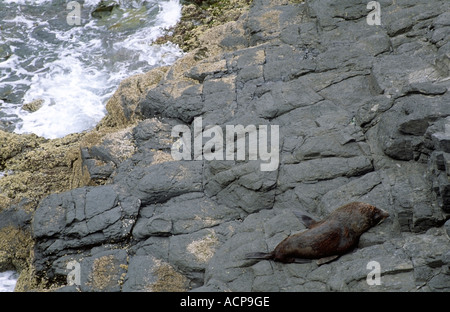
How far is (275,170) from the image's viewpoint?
697 centimetres

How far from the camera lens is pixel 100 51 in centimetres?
1396

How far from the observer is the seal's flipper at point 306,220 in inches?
239

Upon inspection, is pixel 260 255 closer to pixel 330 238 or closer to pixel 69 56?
pixel 330 238

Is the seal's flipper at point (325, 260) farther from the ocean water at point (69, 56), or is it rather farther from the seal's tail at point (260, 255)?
the ocean water at point (69, 56)

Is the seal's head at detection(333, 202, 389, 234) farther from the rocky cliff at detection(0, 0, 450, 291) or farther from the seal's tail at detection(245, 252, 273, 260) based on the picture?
the seal's tail at detection(245, 252, 273, 260)

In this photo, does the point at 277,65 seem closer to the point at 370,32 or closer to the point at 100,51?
the point at 370,32

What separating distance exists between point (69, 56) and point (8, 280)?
25.9 ft

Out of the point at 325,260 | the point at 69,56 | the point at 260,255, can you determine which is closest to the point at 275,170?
the point at 260,255

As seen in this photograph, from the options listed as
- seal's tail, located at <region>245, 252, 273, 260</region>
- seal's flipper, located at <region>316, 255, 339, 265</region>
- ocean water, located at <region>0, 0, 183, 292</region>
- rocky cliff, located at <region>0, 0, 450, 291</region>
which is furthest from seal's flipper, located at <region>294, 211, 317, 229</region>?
ocean water, located at <region>0, 0, 183, 292</region>

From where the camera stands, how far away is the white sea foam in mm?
7718

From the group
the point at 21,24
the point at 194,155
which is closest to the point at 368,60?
the point at 194,155

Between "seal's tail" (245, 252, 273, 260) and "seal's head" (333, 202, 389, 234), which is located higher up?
"seal's head" (333, 202, 389, 234)

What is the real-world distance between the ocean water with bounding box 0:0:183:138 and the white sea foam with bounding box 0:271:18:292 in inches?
166

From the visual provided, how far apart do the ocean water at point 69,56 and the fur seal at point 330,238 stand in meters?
7.17
